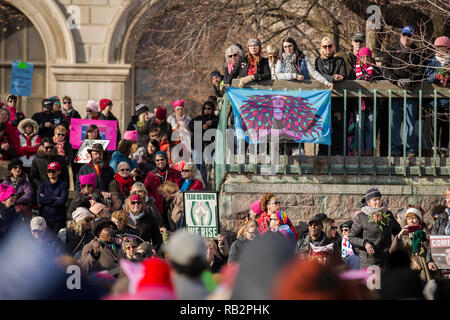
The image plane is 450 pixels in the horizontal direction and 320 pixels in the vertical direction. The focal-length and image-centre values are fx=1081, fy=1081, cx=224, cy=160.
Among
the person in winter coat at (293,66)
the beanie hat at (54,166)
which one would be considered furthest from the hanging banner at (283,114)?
the beanie hat at (54,166)

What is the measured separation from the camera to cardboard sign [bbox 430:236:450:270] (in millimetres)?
11664

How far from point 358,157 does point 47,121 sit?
530cm

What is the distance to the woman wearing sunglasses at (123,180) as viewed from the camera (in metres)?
14.2

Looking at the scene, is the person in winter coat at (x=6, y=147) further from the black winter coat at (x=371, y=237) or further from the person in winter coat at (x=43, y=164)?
the black winter coat at (x=371, y=237)

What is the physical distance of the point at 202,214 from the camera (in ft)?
40.1

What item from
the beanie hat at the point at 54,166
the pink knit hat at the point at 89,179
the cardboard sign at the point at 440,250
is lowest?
the cardboard sign at the point at 440,250

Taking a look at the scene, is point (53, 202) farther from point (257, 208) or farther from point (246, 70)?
point (246, 70)

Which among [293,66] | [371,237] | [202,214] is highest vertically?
[293,66]

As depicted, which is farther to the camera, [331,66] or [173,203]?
[331,66]

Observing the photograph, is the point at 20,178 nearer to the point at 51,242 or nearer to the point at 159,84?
the point at 51,242

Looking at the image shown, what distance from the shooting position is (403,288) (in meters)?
6.36

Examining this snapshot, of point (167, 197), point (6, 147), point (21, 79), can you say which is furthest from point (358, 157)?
point (21, 79)

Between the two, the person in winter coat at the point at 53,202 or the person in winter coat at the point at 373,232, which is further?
the person in winter coat at the point at 53,202

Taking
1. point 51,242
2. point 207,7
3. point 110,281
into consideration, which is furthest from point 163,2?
point 110,281
